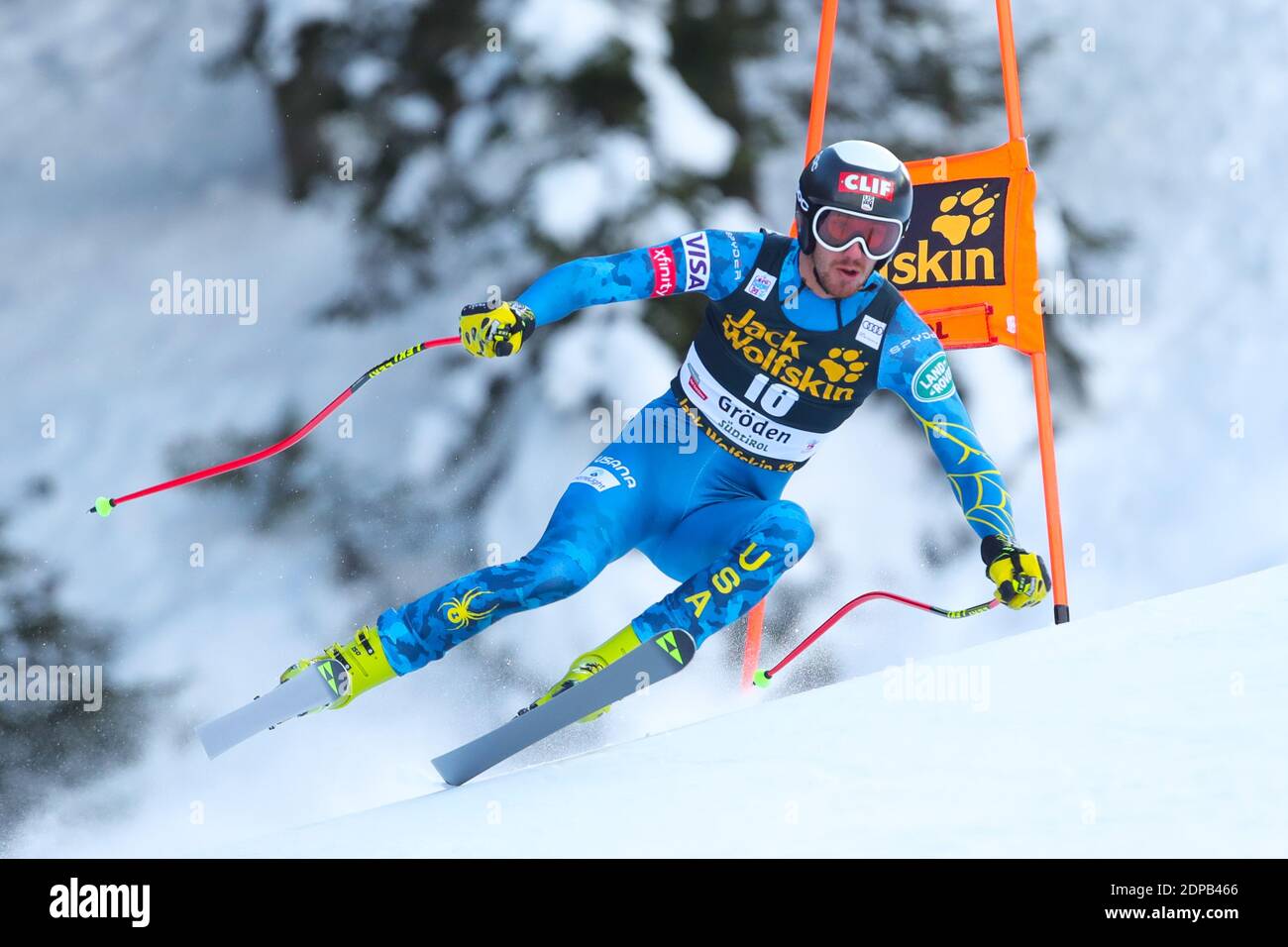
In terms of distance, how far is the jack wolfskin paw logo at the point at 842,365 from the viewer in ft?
10.0

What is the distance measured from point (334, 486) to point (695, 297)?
2.48m

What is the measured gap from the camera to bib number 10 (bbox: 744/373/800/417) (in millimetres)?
3104

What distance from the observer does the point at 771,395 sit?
3.11 m

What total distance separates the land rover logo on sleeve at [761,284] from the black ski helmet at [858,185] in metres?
0.16

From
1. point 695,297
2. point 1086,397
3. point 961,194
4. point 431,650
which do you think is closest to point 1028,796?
point 431,650

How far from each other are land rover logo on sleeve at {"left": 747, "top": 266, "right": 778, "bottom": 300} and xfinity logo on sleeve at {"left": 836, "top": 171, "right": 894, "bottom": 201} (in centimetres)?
30

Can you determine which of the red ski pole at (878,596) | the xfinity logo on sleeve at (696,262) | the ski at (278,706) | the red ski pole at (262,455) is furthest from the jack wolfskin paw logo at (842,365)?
the ski at (278,706)

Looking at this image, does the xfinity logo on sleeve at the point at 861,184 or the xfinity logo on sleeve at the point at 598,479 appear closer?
the xfinity logo on sleeve at the point at 861,184
